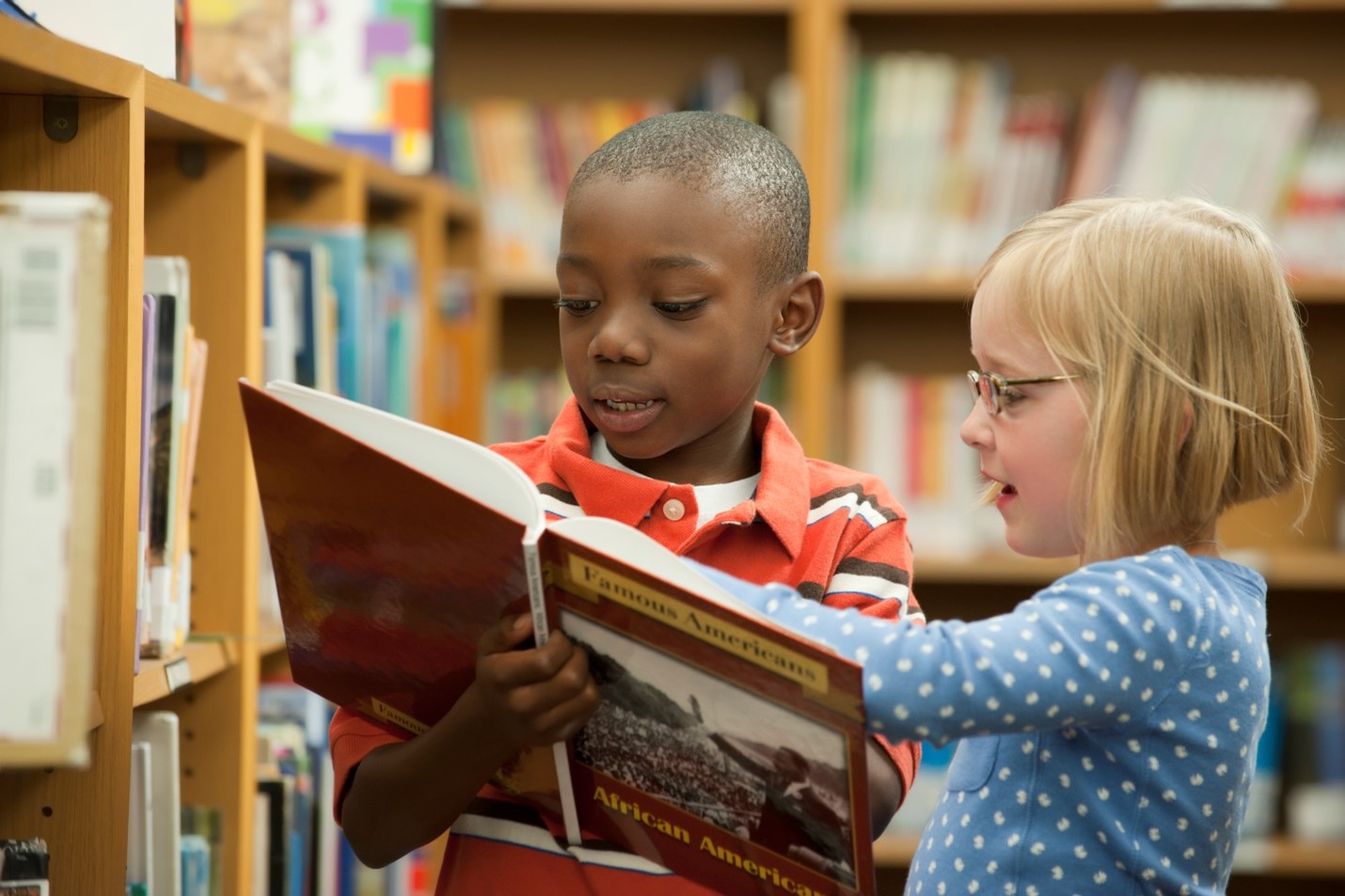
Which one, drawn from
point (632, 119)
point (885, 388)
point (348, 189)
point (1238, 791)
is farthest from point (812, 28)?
point (1238, 791)

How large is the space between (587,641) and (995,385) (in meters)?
0.34

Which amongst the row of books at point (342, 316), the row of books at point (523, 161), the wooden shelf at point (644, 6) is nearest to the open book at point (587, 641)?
the row of books at point (342, 316)

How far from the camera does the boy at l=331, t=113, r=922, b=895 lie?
0.98 metres

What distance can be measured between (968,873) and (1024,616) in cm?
21

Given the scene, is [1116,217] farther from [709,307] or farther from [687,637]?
[687,637]

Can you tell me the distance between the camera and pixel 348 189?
1.70 metres

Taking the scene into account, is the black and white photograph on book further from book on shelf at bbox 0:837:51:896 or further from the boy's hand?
book on shelf at bbox 0:837:51:896

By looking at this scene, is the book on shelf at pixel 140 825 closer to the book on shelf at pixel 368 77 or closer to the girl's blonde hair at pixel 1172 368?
the girl's blonde hair at pixel 1172 368

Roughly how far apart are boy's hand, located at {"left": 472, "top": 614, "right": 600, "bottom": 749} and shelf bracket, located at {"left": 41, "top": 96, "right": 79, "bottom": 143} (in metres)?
0.47

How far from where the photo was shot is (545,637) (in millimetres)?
833

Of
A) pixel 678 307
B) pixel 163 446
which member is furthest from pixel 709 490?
pixel 163 446

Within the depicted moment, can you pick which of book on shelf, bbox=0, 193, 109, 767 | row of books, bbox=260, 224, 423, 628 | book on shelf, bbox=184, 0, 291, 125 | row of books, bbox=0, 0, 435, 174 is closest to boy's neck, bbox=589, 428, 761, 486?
book on shelf, bbox=0, 193, 109, 767

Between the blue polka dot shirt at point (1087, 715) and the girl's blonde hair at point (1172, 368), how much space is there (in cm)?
5

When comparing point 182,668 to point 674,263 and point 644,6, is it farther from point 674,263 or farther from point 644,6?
point 644,6
